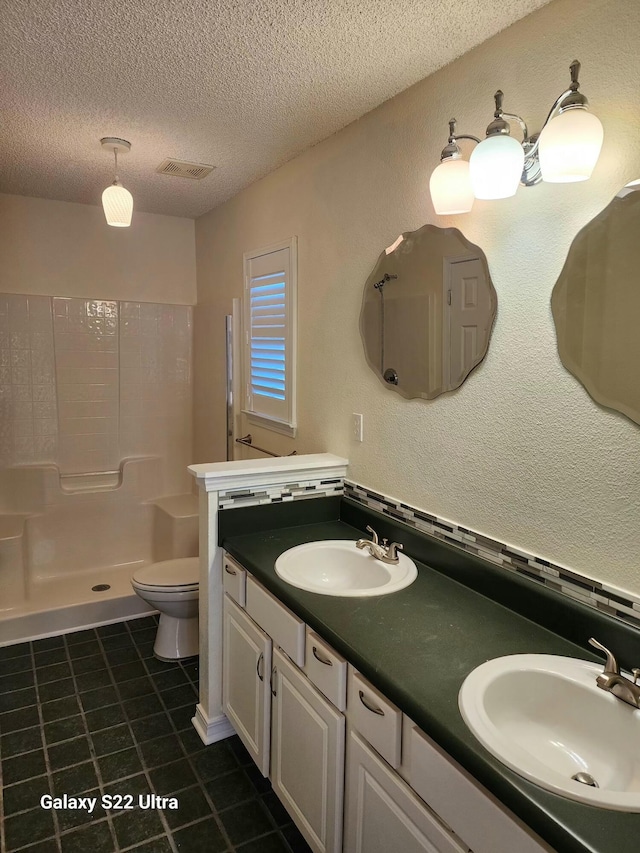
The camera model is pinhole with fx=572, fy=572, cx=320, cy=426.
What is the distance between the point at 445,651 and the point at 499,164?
117 centimetres

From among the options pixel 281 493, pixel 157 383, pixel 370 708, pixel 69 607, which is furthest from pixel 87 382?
pixel 370 708

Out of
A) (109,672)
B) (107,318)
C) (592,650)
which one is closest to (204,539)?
(109,672)

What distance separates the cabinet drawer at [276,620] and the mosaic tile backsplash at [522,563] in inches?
21.8

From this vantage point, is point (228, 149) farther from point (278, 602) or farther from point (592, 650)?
point (592, 650)

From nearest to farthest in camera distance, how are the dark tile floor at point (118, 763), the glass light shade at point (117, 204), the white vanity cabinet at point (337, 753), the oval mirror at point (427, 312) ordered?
the white vanity cabinet at point (337, 753) < the oval mirror at point (427, 312) < the dark tile floor at point (118, 763) < the glass light shade at point (117, 204)

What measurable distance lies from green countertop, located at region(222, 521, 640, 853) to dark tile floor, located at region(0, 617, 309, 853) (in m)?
0.79

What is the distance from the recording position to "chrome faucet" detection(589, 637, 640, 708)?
44.6 inches

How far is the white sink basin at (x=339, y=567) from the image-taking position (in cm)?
183

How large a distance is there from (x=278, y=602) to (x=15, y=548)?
218cm

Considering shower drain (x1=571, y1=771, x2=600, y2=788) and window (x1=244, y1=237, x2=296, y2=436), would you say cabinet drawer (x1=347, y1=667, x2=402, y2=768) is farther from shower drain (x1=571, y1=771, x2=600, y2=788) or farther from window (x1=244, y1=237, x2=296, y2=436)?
window (x1=244, y1=237, x2=296, y2=436)

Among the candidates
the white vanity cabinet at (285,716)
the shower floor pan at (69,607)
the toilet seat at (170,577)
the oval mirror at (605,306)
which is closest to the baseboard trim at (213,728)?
the white vanity cabinet at (285,716)

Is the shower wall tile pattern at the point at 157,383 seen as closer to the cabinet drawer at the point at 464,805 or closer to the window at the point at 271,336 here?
the window at the point at 271,336

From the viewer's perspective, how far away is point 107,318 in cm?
375

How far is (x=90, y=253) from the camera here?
3.65 m
